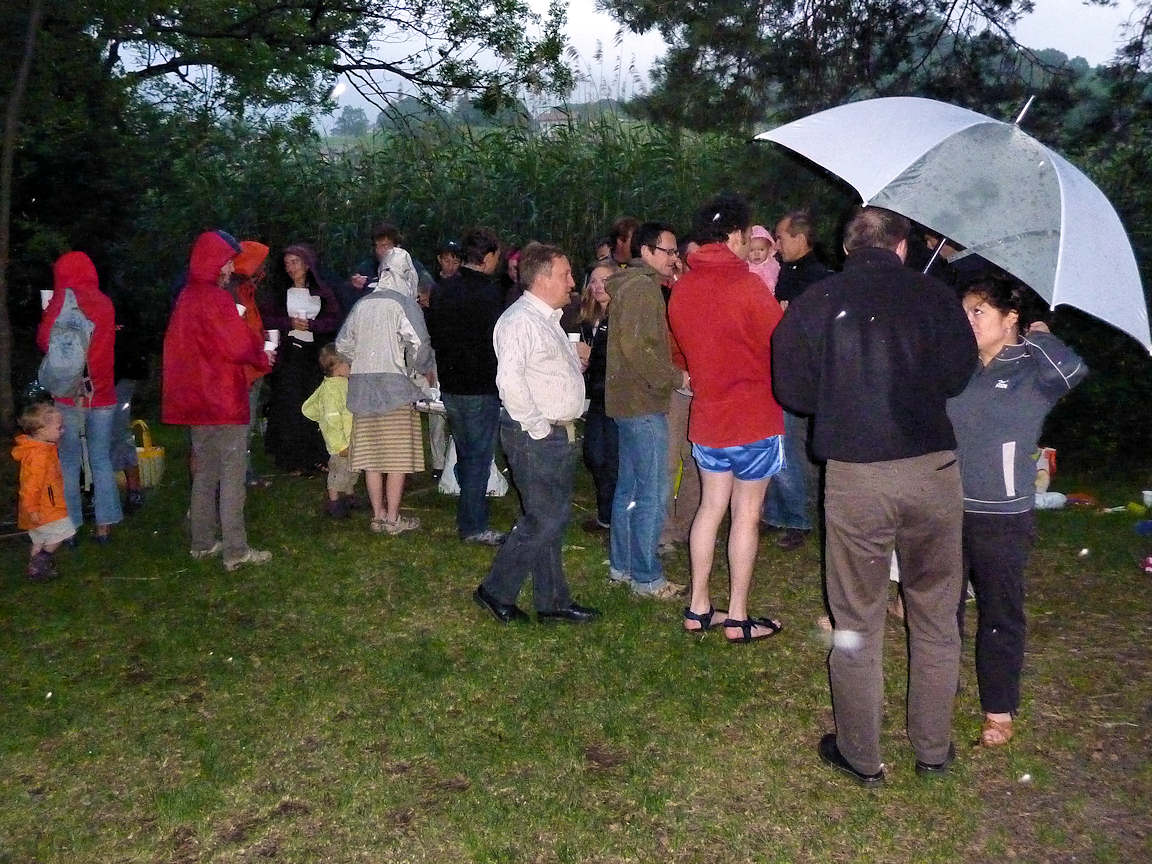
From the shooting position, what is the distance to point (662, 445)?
5715mm

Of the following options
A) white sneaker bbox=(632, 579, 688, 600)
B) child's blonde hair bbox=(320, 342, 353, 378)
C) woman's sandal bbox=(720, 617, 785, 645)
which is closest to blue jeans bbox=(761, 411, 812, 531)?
white sneaker bbox=(632, 579, 688, 600)

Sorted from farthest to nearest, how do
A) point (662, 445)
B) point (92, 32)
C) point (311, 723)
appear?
point (92, 32)
point (662, 445)
point (311, 723)

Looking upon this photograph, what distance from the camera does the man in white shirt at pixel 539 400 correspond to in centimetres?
515

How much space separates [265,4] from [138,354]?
6704 millimetres

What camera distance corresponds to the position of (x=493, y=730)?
14.7 ft

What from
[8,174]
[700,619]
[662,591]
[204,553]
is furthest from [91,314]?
[700,619]

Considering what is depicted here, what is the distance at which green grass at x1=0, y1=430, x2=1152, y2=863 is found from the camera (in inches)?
146

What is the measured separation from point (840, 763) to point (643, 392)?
2.17m

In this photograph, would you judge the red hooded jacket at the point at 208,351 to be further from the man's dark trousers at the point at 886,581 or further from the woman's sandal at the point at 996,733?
the woman's sandal at the point at 996,733

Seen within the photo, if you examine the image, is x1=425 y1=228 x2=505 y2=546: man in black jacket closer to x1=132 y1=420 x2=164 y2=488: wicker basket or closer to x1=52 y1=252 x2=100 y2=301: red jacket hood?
x1=52 y1=252 x2=100 y2=301: red jacket hood

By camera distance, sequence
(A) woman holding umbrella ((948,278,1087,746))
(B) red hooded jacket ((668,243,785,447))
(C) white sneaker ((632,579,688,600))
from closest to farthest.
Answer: (A) woman holding umbrella ((948,278,1087,746)), (B) red hooded jacket ((668,243,785,447)), (C) white sneaker ((632,579,688,600))

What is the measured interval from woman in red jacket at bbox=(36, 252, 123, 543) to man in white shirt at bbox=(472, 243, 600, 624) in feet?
10.1

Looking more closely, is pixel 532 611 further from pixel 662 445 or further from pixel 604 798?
pixel 604 798

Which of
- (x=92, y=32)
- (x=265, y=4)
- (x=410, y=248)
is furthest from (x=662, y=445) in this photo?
(x=265, y=4)
